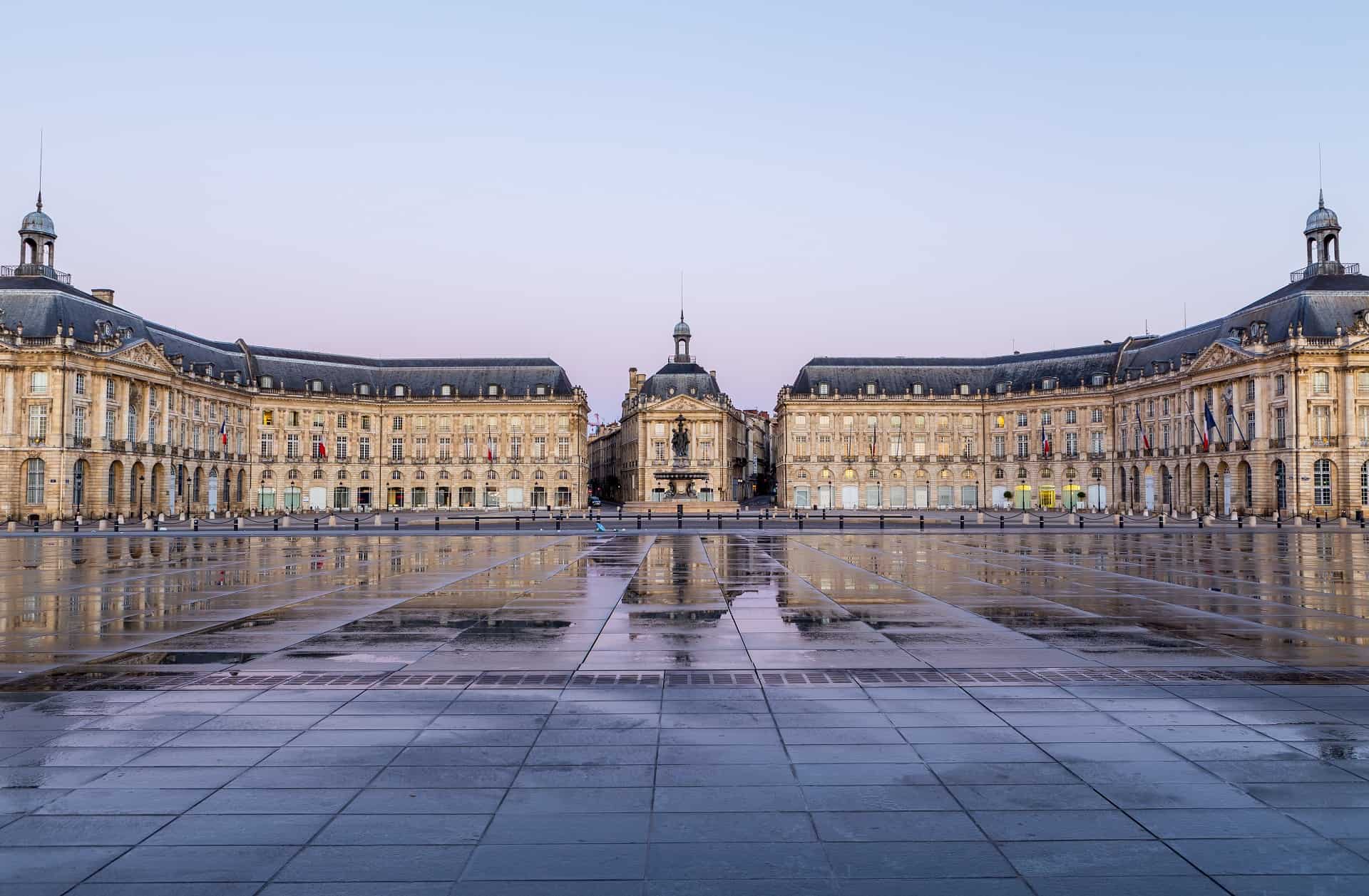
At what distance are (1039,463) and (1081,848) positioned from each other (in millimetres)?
Result: 110879

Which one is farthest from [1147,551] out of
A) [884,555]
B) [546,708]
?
[546,708]

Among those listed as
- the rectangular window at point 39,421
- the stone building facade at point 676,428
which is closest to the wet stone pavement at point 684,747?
the rectangular window at point 39,421

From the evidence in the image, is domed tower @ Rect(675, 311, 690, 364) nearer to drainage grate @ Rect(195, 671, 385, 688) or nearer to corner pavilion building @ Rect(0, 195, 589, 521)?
corner pavilion building @ Rect(0, 195, 589, 521)

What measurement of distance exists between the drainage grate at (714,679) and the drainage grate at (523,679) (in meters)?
1.30

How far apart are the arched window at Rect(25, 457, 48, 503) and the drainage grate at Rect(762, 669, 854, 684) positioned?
3069 inches

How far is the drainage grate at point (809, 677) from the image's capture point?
11406 mm

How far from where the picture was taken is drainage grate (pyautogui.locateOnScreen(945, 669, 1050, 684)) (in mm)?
11391

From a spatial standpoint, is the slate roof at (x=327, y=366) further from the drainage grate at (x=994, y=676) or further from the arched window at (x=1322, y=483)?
the drainage grate at (x=994, y=676)

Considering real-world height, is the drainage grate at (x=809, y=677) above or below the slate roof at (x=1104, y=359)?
below

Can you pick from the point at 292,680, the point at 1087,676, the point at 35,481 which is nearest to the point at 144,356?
the point at 35,481

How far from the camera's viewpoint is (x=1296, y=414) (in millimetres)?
74938

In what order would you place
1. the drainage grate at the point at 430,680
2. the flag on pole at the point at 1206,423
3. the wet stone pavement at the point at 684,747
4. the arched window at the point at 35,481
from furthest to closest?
1. the flag on pole at the point at 1206,423
2. the arched window at the point at 35,481
3. the drainage grate at the point at 430,680
4. the wet stone pavement at the point at 684,747

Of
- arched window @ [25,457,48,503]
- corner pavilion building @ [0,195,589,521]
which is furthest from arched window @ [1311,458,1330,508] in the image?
arched window @ [25,457,48,503]

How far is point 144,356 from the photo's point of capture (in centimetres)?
7938
